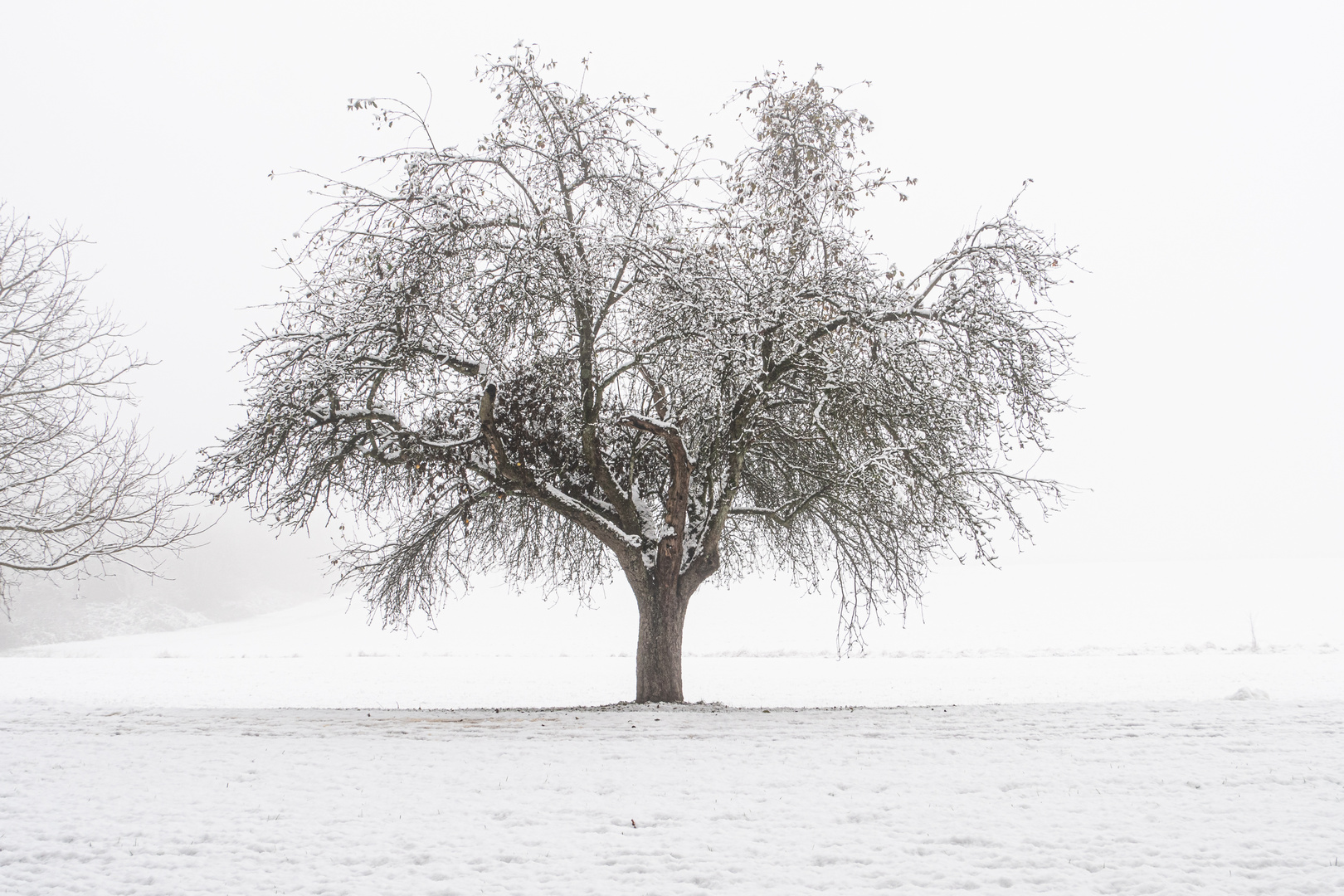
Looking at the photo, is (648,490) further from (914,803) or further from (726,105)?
(914,803)

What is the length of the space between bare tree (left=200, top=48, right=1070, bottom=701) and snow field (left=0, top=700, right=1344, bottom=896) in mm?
2765

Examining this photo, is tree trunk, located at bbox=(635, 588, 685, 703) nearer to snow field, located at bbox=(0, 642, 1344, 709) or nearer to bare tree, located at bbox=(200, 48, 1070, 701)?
bare tree, located at bbox=(200, 48, 1070, 701)

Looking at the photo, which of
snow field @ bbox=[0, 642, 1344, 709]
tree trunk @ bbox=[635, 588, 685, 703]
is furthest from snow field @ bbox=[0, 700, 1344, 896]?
snow field @ bbox=[0, 642, 1344, 709]

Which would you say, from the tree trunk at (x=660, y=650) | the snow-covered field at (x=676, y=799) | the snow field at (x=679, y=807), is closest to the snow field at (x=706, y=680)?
the tree trunk at (x=660, y=650)

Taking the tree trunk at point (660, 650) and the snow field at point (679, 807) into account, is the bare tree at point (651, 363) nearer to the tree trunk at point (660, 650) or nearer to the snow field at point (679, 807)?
the tree trunk at point (660, 650)

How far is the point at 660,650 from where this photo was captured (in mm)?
11156

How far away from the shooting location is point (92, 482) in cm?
1115

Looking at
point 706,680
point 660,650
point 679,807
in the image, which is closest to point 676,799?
point 679,807

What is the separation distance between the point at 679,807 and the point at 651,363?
18.1 ft

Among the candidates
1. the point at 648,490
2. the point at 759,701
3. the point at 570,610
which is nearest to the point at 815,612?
the point at 570,610

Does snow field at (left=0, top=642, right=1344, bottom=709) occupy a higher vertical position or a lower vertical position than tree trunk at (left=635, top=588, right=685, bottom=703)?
lower

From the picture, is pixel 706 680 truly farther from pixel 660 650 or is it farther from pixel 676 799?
pixel 676 799

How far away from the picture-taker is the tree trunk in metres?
11.0

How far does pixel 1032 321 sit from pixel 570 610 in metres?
43.3
